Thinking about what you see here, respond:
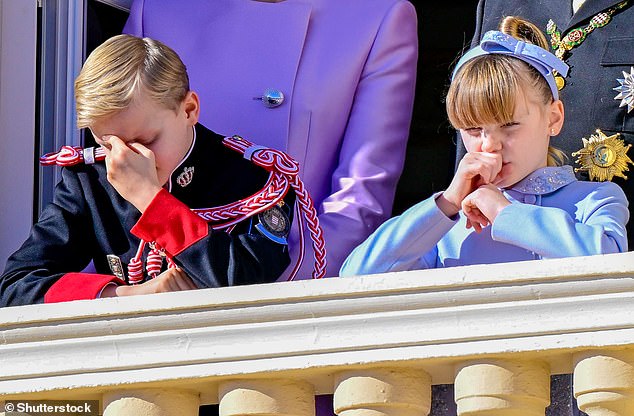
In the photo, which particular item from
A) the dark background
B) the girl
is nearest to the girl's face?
the girl

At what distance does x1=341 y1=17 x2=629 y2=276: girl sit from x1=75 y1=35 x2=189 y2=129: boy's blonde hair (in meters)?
0.53

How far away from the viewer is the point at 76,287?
11.3 feet

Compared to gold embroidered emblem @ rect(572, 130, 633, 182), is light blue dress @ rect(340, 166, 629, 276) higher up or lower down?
lower down

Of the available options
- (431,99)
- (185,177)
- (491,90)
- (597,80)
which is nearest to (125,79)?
(185,177)

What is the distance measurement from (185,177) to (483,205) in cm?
69

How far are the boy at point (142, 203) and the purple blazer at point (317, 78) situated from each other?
0.88ft

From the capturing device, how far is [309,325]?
2.95m

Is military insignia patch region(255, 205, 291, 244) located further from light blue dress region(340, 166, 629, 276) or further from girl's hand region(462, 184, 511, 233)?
girl's hand region(462, 184, 511, 233)

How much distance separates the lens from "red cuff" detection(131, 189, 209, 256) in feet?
11.0

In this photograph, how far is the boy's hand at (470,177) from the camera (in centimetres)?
332

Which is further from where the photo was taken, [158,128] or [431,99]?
[431,99]

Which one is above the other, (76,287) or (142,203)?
(142,203)

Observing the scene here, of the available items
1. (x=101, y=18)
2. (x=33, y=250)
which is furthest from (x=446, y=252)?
(x=101, y=18)

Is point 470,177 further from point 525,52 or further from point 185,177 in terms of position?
point 185,177
